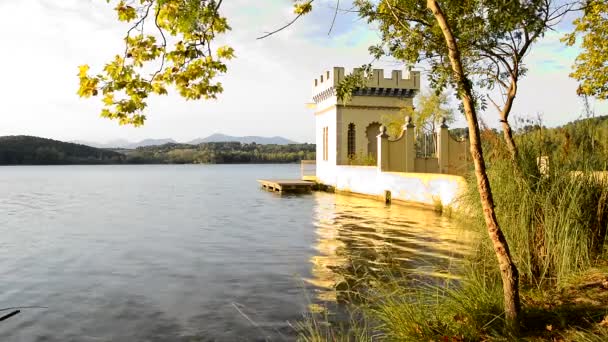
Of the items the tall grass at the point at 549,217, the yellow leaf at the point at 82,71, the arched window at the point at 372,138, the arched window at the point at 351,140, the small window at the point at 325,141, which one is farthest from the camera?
the small window at the point at 325,141

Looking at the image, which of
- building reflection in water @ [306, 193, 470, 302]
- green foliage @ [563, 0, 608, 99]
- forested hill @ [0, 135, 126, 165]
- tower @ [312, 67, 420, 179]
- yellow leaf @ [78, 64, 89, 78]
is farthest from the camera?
forested hill @ [0, 135, 126, 165]

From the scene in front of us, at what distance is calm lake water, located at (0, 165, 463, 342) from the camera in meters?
7.60

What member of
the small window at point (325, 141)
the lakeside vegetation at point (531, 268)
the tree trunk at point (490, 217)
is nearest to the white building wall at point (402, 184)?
the small window at point (325, 141)

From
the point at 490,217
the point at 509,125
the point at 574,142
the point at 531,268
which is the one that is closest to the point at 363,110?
the point at 509,125

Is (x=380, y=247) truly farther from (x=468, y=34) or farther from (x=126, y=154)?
(x=126, y=154)

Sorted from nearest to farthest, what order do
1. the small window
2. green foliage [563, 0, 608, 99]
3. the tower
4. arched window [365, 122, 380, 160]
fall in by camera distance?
green foliage [563, 0, 608, 99] → the tower → arched window [365, 122, 380, 160] → the small window

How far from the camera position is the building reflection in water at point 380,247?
9492mm

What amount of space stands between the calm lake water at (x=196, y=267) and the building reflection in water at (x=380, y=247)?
5 cm

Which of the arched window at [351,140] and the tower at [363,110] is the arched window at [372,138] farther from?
the arched window at [351,140]

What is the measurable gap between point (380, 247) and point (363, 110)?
72.6ft

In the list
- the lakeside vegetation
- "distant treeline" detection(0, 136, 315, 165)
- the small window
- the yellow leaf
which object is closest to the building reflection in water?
the lakeside vegetation

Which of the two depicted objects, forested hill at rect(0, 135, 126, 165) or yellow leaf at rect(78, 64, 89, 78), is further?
forested hill at rect(0, 135, 126, 165)

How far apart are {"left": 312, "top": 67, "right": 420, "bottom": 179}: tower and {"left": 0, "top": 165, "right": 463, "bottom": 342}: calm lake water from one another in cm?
1160

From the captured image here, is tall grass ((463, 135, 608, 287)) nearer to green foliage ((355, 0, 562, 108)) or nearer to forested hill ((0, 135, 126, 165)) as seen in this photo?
green foliage ((355, 0, 562, 108))
